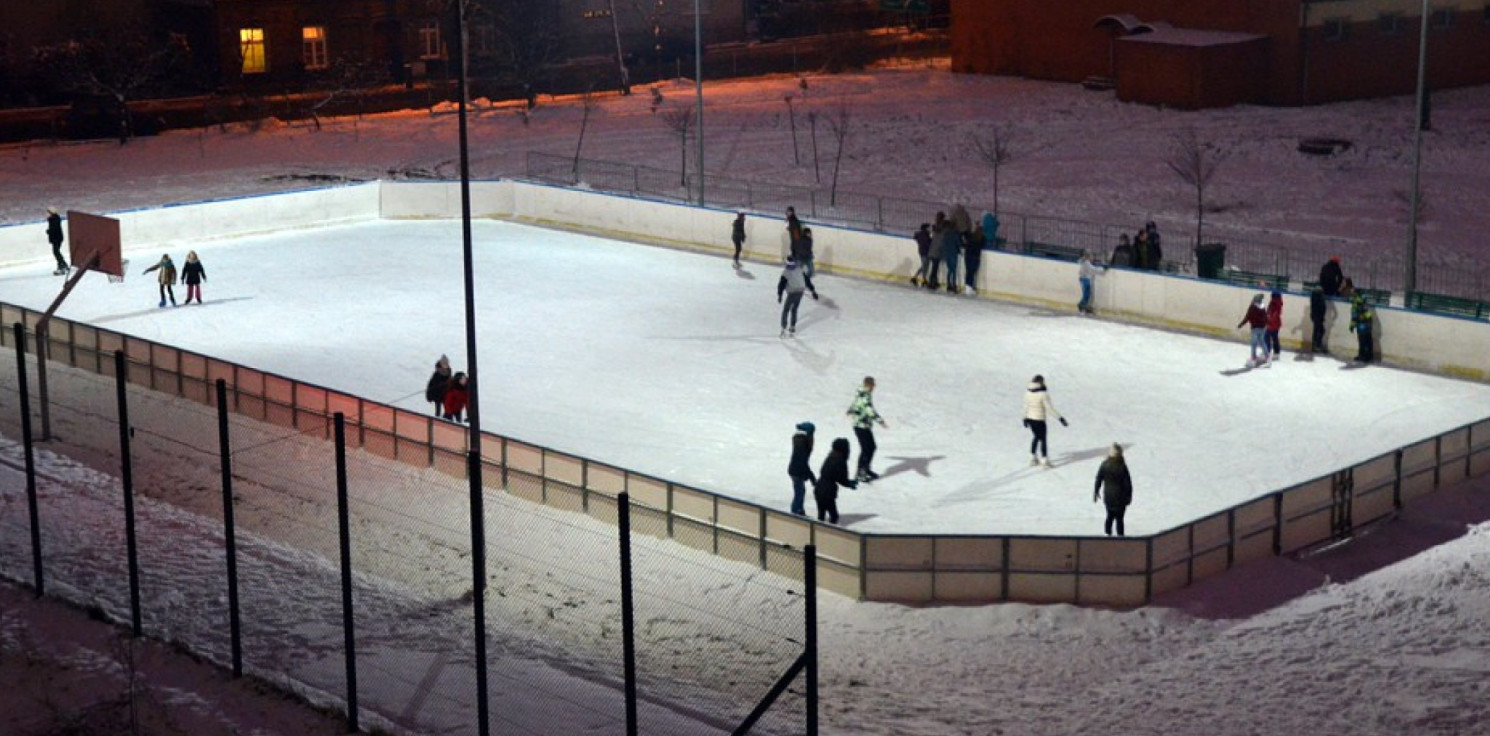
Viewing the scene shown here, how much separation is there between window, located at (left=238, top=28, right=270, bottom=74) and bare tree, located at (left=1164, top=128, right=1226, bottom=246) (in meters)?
28.8

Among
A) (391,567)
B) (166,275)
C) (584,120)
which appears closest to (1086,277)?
(166,275)

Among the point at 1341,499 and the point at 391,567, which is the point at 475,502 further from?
the point at 1341,499

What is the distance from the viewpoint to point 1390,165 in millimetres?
46312

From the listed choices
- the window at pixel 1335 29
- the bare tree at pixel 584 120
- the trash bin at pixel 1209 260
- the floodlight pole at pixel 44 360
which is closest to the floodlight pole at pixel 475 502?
the floodlight pole at pixel 44 360

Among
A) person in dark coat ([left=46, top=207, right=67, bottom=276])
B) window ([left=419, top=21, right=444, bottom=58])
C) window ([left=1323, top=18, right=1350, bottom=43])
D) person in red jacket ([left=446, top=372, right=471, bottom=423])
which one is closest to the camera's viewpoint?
person in red jacket ([left=446, top=372, right=471, bottom=423])

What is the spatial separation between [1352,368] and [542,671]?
16.3m

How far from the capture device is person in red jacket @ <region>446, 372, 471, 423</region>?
82.7ft

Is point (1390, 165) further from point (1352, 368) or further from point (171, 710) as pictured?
point (171, 710)

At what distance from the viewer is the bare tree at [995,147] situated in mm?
44562

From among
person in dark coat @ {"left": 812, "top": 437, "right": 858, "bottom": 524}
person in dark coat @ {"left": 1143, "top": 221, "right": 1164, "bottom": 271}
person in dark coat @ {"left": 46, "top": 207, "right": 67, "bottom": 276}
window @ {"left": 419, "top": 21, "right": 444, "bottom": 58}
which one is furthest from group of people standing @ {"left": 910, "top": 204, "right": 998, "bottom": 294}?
window @ {"left": 419, "top": 21, "right": 444, "bottom": 58}

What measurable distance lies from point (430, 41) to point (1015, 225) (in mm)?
30384

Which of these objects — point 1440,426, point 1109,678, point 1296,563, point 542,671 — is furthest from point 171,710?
point 1440,426

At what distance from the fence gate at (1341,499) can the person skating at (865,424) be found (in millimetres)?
5010

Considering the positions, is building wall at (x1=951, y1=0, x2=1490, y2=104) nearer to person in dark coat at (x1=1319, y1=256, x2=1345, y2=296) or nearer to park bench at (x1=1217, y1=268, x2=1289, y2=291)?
park bench at (x1=1217, y1=268, x2=1289, y2=291)
